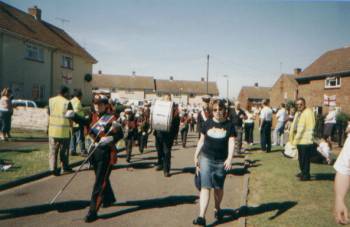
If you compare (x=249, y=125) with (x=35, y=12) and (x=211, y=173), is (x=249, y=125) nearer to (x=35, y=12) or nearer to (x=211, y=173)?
(x=211, y=173)

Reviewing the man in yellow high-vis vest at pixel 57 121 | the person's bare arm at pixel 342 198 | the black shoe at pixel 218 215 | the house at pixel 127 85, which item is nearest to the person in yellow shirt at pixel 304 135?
the black shoe at pixel 218 215

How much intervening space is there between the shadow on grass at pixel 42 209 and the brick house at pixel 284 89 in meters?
52.9

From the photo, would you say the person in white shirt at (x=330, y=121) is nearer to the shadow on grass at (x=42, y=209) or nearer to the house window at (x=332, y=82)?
the shadow on grass at (x=42, y=209)

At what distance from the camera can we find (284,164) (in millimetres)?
10023

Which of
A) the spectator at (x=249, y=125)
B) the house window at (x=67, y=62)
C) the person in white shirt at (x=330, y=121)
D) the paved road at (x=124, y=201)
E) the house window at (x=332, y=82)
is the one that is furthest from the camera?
the house window at (x=67, y=62)

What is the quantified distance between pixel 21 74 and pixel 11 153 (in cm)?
1647

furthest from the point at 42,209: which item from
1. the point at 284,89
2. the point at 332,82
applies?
the point at 284,89

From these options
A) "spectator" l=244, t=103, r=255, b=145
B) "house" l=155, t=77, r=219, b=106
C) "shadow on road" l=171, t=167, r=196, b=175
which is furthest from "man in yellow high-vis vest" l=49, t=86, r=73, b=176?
"house" l=155, t=77, r=219, b=106

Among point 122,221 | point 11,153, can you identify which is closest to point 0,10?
point 11,153

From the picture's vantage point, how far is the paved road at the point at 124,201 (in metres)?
5.12

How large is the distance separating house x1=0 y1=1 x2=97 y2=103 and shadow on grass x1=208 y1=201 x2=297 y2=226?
70.7ft

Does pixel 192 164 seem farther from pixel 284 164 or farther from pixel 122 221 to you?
pixel 122 221

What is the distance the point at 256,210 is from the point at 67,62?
99.8 ft

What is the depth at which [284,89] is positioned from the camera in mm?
57625
